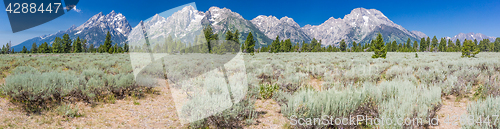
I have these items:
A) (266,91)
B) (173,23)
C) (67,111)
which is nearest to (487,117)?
(266,91)

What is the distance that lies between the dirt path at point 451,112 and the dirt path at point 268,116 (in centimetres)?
311

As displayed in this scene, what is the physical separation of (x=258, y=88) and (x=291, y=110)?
2808 mm

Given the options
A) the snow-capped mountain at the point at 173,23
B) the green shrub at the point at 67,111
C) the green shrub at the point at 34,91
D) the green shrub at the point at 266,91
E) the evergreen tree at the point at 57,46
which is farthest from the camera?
the evergreen tree at the point at 57,46

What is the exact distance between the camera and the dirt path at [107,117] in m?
4.07

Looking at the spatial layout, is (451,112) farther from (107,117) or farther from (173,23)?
(173,23)

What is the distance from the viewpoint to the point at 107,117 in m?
4.78

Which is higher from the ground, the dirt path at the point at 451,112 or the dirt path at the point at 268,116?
the dirt path at the point at 451,112

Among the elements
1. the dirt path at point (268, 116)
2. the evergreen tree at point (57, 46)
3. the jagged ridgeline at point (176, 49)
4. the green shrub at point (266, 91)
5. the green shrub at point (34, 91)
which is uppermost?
the evergreen tree at point (57, 46)

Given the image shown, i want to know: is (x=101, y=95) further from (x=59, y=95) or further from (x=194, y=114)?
(x=194, y=114)

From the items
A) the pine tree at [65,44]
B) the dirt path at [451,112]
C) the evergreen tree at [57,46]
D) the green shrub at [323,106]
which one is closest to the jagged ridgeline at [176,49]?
the green shrub at [323,106]

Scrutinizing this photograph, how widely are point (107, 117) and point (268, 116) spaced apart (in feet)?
13.5

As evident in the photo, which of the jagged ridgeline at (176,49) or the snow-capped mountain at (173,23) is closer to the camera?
the snow-capped mountain at (173,23)

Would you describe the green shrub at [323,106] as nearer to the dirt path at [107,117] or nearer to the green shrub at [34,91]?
the dirt path at [107,117]

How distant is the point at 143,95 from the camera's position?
6781 mm
